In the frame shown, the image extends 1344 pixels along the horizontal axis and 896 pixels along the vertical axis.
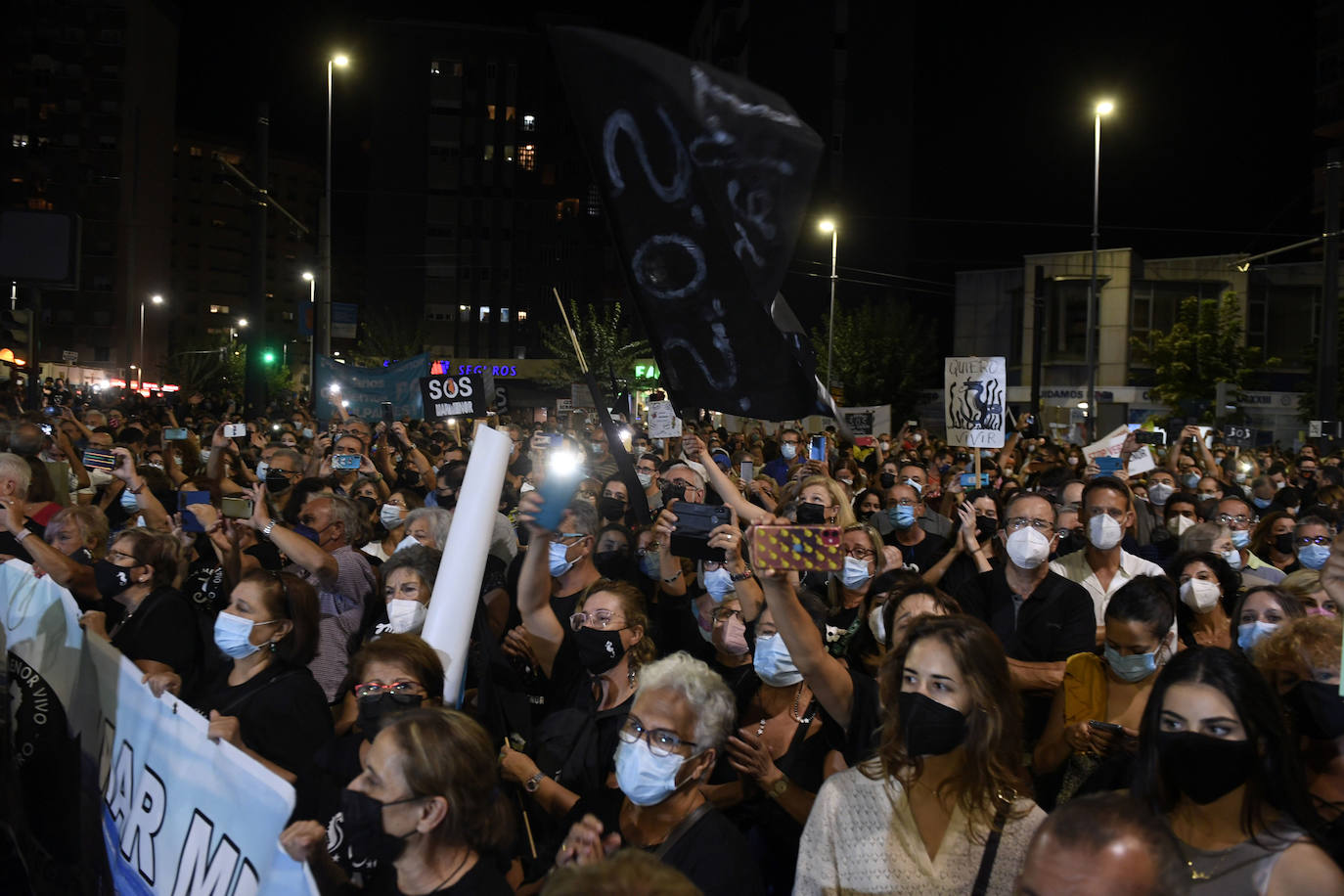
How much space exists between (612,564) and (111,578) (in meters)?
2.48

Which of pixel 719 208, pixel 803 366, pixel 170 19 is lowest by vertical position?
pixel 803 366

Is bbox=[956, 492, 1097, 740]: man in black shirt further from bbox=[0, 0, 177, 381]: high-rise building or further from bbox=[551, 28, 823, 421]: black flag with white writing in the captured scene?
bbox=[0, 0, 177, 381]: high-rise building

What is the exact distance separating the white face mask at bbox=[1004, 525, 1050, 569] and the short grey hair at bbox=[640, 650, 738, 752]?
2.39 m

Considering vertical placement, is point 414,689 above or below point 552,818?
above

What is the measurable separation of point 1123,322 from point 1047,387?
4.49m

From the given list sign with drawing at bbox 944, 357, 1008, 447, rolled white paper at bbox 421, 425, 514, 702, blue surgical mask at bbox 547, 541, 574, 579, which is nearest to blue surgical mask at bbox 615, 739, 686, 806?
rolled white paper at bbox 421, 425, 514, 702

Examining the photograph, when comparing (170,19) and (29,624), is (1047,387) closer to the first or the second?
(29,624)

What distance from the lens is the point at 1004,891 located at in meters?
2.81

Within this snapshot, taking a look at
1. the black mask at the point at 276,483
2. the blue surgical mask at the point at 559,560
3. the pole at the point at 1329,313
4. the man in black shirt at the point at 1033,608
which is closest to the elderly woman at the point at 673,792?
the man in black shirt at the point at 1033,608

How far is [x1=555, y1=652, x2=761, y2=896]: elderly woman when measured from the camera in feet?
10.3

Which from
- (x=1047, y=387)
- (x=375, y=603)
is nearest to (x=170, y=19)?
(x=1047, y=387)

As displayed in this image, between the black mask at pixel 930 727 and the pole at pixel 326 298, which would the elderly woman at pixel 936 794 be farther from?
the pole at pixel 326 298

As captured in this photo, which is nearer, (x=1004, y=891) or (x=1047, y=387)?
(x=1004, y=891)

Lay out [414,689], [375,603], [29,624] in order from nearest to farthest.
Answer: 1. [414,689]
2. [29,624]
3. [375,603]
